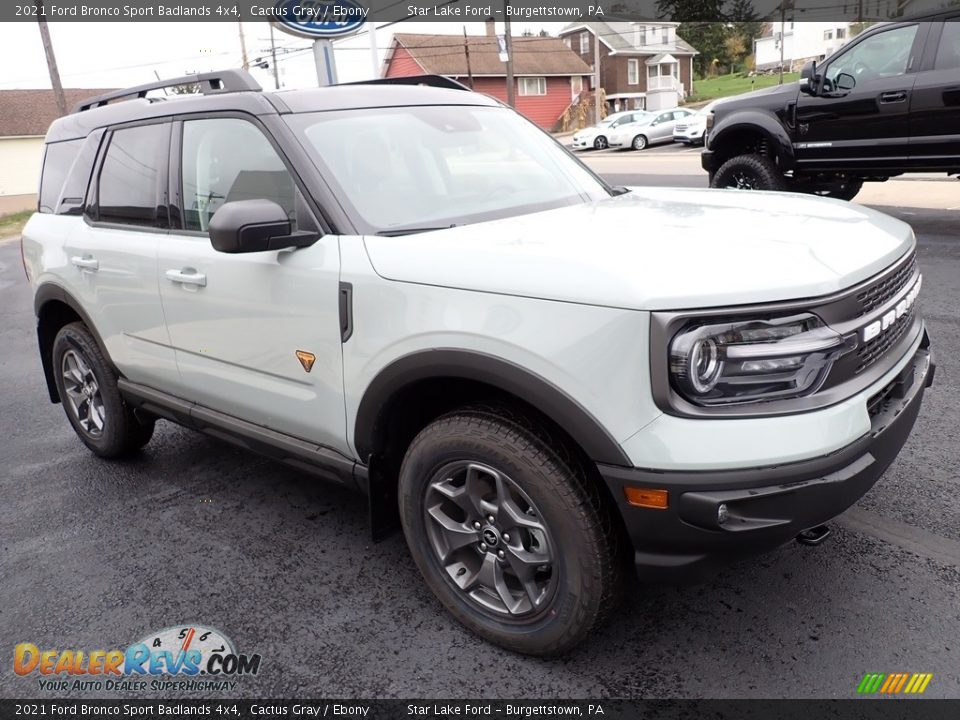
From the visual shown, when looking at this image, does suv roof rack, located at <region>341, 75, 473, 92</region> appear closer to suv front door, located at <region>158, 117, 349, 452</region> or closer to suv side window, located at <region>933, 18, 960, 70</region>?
suv front door, located at <region>158, 117, 349, 452</region>

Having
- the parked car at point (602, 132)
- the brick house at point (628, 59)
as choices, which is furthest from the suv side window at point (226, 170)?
the brick house at point (628, 59)

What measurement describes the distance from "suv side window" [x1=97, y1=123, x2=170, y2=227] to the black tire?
6903 millimetres

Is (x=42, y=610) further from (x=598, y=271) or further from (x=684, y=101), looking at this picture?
(x=684, y=101)

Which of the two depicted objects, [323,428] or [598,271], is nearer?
[598,271]

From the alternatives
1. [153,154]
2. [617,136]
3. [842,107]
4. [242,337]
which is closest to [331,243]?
[242,337]

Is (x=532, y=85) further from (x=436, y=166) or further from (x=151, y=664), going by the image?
(x=151, y=664)

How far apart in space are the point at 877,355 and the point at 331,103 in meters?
2.18

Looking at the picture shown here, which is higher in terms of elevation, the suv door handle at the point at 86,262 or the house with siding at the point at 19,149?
the house with siding at the point at 19,149

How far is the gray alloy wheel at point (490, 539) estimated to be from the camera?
2.37 meters

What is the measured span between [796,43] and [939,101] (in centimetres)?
7666

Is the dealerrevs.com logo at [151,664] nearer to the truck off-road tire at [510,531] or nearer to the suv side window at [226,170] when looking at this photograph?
the truck off-road tire at [510,531]

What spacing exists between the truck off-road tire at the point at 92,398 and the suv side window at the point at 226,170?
4.07 feet

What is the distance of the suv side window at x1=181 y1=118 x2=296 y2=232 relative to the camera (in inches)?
115

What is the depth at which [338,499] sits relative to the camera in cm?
373
